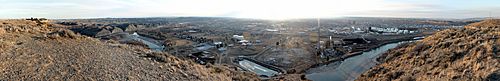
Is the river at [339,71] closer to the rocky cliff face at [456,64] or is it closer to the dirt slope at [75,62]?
the rocky cliff face at [456,64]

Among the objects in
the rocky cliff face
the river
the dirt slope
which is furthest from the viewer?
the river

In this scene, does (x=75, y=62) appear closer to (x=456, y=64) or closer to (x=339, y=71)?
(x=456, y=64)

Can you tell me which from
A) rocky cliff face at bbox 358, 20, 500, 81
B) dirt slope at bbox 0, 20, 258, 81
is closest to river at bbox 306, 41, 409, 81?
rocky cliff face at bbox 358, 20, 500, 81

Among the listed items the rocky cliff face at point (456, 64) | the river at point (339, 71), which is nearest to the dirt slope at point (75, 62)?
the rocky cliff face at point (456, 64)

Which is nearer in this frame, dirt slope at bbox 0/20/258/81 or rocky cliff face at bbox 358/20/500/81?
rocky cliff face at bbox 358/20/500/81

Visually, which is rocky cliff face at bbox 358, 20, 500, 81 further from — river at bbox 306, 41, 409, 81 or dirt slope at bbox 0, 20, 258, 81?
dirt slope at bbox 0, 20, 258, 81

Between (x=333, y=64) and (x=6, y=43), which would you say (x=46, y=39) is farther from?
(x=333, y=64)

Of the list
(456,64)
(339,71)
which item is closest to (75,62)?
(456,64)

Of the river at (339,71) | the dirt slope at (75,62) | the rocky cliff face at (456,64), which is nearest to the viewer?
the rocky cliff face at (456,64)

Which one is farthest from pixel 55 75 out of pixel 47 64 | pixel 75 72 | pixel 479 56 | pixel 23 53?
pixel 479 56
